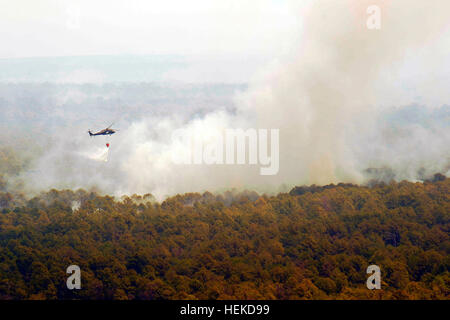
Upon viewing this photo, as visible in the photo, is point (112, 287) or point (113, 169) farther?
point (113, 169)

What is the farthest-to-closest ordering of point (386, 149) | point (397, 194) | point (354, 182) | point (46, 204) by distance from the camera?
point (386, 149) < point (354, 182) < point (46, 204) < point (397, 194)

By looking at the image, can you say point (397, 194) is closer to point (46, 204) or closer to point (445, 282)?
point (445, 282)
